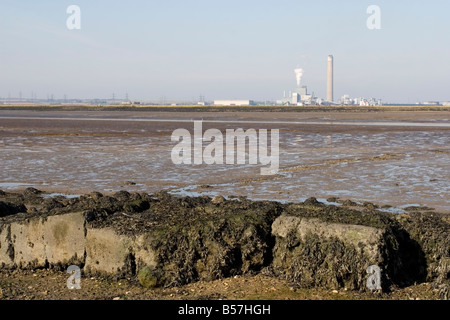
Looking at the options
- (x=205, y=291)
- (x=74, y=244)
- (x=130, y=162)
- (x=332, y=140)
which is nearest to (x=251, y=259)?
(x=205, y=291)

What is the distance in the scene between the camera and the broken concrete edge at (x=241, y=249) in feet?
23.3

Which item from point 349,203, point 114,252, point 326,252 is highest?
point 326,252

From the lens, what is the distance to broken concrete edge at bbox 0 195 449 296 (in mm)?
7102

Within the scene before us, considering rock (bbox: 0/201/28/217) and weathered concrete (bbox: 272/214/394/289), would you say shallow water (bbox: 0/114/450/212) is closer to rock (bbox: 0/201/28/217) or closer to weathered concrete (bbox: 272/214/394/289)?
rock (bbox: 0/201/28/217)

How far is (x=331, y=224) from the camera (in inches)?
292

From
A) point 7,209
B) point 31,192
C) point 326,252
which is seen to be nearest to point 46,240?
point 7,209

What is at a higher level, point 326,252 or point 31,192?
point 326,252

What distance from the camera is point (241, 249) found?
25.0ft

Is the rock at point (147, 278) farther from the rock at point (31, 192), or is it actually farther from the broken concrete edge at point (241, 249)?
the rock at point (31, 192)

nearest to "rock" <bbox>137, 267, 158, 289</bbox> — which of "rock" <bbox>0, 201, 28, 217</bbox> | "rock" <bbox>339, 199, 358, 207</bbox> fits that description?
"rock" <bbox>0, 201, 28, 217</bbox>

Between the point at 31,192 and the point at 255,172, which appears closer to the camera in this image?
the point at 31,192

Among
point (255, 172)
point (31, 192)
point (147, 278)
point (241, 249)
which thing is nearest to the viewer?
point (147, 278)

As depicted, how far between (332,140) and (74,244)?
2602 centimetres

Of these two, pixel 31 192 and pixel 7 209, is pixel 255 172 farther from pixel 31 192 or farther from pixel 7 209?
pixel 7 209
